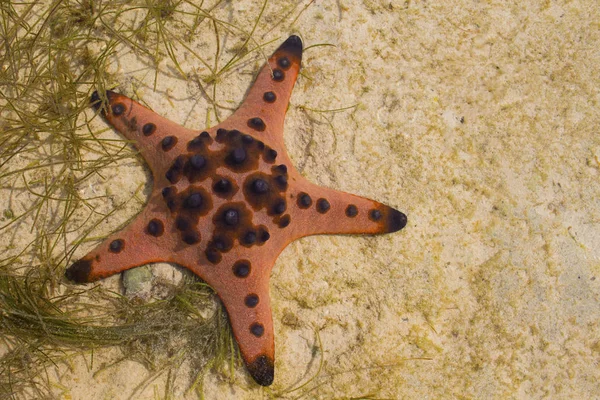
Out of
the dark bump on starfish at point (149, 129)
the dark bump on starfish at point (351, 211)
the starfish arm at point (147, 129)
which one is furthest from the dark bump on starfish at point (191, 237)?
the dark bump on starfish at point (351, 211)

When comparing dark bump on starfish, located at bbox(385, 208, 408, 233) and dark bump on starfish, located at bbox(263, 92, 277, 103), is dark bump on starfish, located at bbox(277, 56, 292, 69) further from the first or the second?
dark bump on starfish, located at bbox(385, 208, 408, 233)

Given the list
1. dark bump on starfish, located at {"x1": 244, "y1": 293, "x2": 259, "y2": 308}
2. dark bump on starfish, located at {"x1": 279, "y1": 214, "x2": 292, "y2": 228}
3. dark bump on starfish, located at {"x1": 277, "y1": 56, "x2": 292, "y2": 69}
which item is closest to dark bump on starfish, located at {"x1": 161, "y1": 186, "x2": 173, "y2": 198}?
dark bump on starfish, located at {"x1": 279, "y1": 214, "x2": 292, "y2": 228}

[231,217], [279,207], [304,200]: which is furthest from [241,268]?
[304,200]

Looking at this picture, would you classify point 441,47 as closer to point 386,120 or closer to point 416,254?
point 386,120

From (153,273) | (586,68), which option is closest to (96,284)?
(153,273)

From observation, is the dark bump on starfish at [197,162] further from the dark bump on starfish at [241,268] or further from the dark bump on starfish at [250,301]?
the dark bump on starfish at [250,301]

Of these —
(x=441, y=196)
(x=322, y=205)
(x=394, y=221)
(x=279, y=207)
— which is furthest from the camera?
(x=441, y=196)

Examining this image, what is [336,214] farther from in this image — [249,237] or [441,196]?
[441,196]
